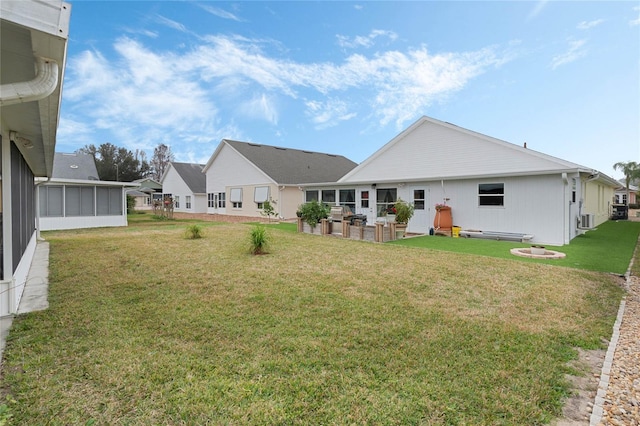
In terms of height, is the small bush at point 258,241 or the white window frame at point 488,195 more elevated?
the white window frame at point 488,195

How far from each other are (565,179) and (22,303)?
544 inches

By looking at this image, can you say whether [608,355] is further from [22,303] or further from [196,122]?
[196,122]

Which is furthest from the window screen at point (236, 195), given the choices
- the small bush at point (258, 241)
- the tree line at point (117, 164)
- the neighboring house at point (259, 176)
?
the tree line at point (117, 164)

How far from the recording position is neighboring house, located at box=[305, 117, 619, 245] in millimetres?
10828

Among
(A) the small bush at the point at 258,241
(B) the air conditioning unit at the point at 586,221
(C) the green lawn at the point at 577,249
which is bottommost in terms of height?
(C) the green lawn at the point at 577,249

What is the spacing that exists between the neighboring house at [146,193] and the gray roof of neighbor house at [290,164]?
13.8 meters

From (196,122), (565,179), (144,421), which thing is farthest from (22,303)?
(196,122)

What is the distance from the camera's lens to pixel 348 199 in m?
17.4

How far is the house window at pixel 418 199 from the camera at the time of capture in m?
14.1

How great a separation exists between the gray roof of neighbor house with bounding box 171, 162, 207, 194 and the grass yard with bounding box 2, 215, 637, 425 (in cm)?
2546

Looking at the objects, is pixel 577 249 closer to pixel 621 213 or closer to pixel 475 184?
pixel 475 184

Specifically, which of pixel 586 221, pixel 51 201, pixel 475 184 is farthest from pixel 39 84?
pixel 51 201

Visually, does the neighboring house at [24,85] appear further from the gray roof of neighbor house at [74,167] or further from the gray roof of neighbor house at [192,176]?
the gray roof of neighbor house at [192,176]

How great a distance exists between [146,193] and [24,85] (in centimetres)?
4633
